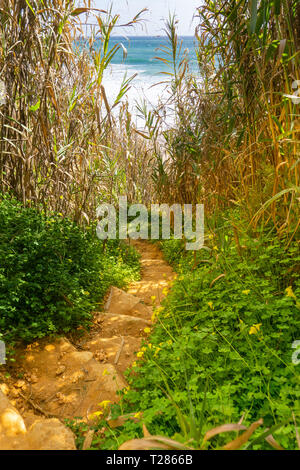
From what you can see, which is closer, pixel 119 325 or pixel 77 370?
pixel 77 370

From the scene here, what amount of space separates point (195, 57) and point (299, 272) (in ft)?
11.2

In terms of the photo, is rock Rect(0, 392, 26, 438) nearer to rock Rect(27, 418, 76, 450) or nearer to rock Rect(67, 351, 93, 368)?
rock Rect(27, 418, 76, 450)

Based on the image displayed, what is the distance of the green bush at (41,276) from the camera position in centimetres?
201

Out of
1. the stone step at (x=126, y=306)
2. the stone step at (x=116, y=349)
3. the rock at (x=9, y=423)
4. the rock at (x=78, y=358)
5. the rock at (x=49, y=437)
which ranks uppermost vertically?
the rock at (x=9, y=423)

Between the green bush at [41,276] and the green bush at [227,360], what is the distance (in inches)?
26.8

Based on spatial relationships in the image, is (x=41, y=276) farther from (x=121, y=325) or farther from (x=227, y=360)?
(x=227, y=360)

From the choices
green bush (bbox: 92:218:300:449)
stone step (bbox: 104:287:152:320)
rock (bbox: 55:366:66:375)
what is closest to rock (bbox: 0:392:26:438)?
green bush (bbox: 92:218:300:449)

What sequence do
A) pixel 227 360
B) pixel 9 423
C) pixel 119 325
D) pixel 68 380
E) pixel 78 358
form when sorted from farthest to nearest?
1. pixel 119 325
2. pixel 78 358
3. pixel 68 380
4. pixel 227 360
5. pixel 9 423

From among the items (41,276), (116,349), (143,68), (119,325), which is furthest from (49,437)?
(143,68)

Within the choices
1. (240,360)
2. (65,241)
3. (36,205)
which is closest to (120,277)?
(65,241)

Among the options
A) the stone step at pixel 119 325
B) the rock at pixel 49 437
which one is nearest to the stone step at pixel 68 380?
the rock at pixel 49 437

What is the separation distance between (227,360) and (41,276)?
1340mm

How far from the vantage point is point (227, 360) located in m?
1.54

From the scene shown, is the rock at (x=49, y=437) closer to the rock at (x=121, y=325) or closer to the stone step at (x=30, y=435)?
the stone step at (x=30, y=435)
